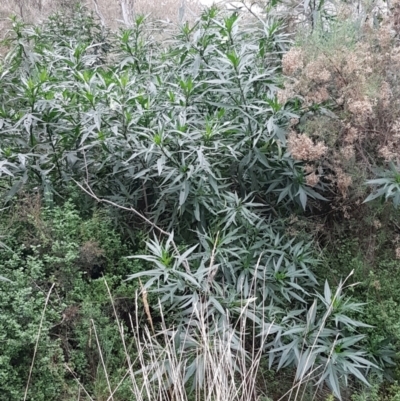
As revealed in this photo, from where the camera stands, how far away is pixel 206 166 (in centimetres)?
310

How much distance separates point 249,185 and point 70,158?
1.40 m

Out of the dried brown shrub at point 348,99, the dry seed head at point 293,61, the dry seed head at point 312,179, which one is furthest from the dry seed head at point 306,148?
the dry seed head at point 293,61

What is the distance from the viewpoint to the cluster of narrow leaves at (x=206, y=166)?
2934 mm

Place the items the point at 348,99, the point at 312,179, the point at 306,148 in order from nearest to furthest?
the point at 306,148 < the point at 348,99 < the point at 312,179

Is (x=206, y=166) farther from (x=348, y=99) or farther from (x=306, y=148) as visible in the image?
(x=348, y=99)

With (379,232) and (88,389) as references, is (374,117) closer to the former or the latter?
(379,232)

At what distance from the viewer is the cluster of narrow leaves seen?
293 centimetres

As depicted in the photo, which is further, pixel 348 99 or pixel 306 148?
pixel 348 99

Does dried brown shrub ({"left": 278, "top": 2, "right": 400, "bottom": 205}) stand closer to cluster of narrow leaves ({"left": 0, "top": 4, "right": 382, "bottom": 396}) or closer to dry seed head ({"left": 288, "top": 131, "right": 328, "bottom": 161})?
dry seed head ({"left": 288, "top": 131, "right": 328, "bottom": 161})

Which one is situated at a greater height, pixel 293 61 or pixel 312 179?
pixel 293 61

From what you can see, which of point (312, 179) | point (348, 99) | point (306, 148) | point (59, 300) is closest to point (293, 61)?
point (348, 99)

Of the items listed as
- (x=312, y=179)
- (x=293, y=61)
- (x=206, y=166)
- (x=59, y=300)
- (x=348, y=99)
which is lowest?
(x=59, y=300)

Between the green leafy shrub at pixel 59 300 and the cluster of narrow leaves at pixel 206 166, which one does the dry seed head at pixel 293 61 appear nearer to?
the cluster of narrow leaves at pixel 206 166

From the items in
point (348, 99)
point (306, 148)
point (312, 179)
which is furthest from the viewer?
point (312, 179)
